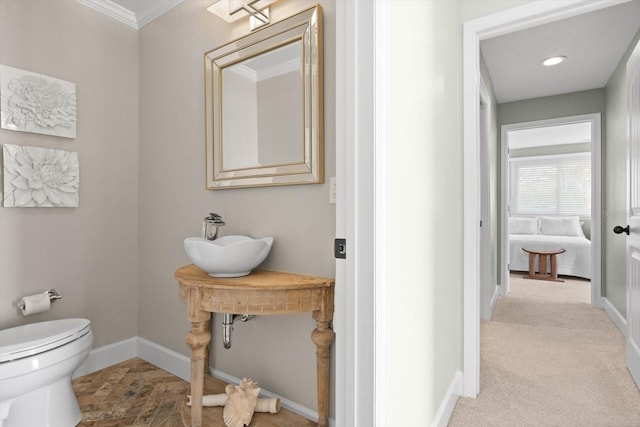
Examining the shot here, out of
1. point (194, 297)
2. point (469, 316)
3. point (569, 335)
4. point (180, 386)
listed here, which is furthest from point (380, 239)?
point (569, 335)

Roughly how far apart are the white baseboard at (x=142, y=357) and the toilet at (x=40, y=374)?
56cm

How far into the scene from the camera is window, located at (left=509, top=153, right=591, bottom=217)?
21.7 ft

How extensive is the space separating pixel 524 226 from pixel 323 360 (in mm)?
6599

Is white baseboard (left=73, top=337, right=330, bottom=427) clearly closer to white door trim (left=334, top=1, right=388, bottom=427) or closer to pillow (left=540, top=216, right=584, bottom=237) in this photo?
white door trim (left=334, top=1, right=388, bottom=427)

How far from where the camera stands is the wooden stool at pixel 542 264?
16.9ft

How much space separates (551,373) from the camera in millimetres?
2215

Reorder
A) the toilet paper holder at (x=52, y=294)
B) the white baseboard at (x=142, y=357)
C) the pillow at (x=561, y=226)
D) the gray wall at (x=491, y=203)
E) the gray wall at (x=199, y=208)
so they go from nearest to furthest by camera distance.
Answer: the gray wall at (x=199, y=208) < the toilet paper holder at (x=52, y=294) < the white baseboard at (x=142, y=357) < the gray wall at (x=491, y=203) < the pillow at (x=561, y=226)

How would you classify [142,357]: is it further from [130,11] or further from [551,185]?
[551,185]

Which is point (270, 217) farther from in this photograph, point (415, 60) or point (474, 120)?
point (474, 120)

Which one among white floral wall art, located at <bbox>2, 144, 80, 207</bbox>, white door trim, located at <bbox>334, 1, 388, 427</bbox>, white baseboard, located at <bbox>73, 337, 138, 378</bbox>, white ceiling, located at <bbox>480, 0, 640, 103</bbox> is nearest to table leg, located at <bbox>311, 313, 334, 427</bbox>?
white door trim, located at <bbox>334, 1, 388, 427</bbox>

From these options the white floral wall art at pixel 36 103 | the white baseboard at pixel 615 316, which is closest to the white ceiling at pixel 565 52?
the white baseboard at pixel 615 316

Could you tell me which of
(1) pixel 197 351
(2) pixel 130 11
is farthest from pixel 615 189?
(2) pixel 130 11

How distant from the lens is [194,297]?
4.96 feet

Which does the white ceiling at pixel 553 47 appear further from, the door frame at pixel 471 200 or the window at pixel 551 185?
the window at pixel 551 185
